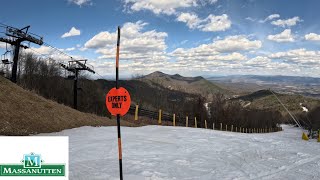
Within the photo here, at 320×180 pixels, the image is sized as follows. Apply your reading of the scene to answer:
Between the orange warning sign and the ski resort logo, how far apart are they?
7.36 feet

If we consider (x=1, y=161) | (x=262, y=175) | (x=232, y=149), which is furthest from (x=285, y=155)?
(x=1, y=161)

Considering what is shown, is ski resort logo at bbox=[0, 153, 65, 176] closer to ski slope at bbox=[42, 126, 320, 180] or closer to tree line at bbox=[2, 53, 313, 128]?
ski slope at bbox=[42, 126, 320, 180]

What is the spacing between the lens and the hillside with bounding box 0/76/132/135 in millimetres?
15234

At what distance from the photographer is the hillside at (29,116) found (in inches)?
600

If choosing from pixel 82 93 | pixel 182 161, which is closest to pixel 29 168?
pixel 182 161

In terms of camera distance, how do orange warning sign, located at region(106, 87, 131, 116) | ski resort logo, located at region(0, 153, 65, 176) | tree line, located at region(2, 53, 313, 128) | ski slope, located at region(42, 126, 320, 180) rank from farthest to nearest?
1. tree line, located at region(2, 53, 313, 128)
2. ski slope, located at region(42, 126, 320, 180)
3. orange warning sign, located at region(106, 87, 131, 116)
4. ski resort logo, located at region(0, 153, 65, 176)

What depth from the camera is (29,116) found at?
1672 cm

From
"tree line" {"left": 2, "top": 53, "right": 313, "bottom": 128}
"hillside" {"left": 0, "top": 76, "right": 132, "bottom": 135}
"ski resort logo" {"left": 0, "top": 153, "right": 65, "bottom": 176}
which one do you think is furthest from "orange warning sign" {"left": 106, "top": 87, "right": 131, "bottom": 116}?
"tree line" {"left": 2, "top": 53, "right": 313, "bottom": 128}

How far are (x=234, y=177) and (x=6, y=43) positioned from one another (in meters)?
31.1

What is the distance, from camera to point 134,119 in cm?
2784

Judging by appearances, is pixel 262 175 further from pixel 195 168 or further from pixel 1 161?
pixel 1 161

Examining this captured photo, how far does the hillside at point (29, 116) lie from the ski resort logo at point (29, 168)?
9868 mm

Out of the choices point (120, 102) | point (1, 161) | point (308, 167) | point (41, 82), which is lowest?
point (308, 167)

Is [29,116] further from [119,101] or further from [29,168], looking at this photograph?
[29,168]
